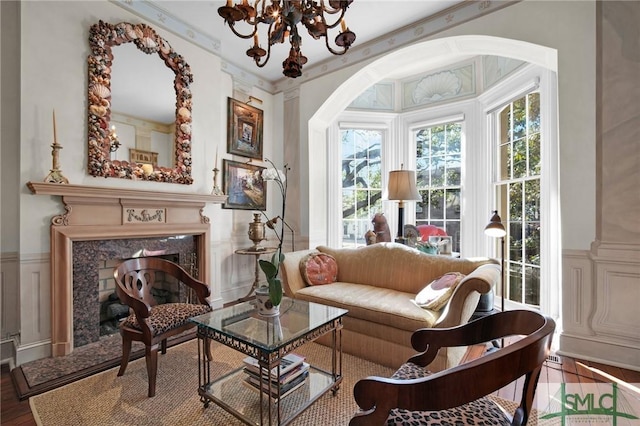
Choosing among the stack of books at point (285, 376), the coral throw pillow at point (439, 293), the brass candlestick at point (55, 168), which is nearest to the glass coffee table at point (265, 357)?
the stack of books at point (285, 376)

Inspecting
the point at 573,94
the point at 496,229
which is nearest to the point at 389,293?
the point at 496,229

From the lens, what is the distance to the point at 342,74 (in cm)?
386

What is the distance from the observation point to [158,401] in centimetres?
181

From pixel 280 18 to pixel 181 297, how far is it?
9.41 feet

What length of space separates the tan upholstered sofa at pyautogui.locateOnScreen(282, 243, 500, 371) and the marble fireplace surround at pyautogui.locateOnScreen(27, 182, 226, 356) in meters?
1.32

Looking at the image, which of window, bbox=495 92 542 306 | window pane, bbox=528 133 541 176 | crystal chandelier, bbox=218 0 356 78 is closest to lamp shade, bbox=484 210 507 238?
window, bbox=495 92 542 306

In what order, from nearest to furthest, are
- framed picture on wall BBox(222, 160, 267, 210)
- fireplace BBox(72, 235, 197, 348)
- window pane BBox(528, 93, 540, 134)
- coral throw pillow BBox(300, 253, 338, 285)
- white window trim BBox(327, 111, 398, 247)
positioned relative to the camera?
fireplace BBox(72, 235, 197, 348) < coral throw pillow BBox(300, 253, 338, 285) < window pane BBox(528, 93, 540, 134) < framed picture on wall BBox(222, 160, 267, 210) < white window trim BBox(327, 111, 398, 247)

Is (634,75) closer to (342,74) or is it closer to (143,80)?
(342,74)

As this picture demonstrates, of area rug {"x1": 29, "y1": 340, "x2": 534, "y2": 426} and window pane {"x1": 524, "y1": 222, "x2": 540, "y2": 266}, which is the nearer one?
area rug {"x1": 29, "y1": 340, "x2": 534, "y2": 426}

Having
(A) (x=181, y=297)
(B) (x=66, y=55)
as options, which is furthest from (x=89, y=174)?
(A) (x=181, y=297)

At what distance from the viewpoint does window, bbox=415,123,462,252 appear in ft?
13.5

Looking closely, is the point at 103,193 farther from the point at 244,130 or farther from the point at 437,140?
the point at 437,140

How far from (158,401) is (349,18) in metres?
3.80

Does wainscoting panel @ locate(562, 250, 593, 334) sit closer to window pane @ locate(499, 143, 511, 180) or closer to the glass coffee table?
window pane @ locate(499, 143, 511, 180)
